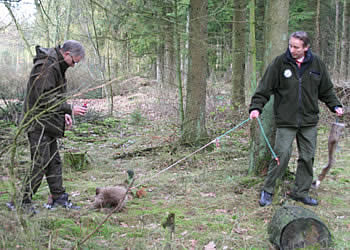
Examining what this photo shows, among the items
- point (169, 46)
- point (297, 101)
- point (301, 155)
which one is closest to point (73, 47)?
point (297, 101)

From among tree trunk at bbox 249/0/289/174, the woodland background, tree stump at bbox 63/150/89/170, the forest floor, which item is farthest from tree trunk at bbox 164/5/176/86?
tree stump at bbox 63/150/89/170

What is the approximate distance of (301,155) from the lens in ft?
14.2

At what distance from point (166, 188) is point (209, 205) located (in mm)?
1025

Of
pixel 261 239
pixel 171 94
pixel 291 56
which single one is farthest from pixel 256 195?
pixel 171 94

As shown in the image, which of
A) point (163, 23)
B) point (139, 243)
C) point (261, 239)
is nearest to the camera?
point (139, 243)

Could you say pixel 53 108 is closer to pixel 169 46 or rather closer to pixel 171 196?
pixel 171 196

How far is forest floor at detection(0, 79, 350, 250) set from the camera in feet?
9.75

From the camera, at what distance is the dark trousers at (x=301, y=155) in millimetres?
4234

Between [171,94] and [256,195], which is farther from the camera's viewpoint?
[171,94]

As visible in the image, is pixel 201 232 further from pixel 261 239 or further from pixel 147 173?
pixel 147 173

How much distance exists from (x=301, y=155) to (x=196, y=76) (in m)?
3.38

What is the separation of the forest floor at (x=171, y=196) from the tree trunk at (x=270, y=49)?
0.36m

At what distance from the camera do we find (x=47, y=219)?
129 inches

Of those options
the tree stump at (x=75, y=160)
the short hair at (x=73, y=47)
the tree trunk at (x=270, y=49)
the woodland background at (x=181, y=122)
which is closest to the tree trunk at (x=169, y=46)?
the woodland background at (x=181, y=122)
